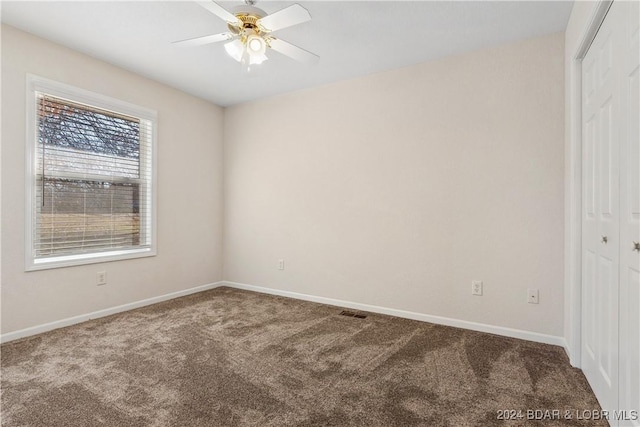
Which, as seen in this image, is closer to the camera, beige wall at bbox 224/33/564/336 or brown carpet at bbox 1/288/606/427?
brown carpet at bbox 1/288/606/427

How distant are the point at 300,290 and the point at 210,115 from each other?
2637 millimetres

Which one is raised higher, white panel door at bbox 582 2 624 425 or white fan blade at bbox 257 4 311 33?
white fan blade at bbox 257 4 311 33

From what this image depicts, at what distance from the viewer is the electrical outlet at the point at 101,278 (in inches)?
126

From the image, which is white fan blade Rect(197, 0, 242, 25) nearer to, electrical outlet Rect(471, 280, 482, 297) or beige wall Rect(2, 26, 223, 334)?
beige wall Rect(2, 26, 223, 334)

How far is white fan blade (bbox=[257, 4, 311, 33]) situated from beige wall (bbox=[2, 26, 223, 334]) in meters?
2.16

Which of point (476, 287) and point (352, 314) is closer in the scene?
point (476, 287)

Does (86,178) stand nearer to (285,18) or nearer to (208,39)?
(208,39)

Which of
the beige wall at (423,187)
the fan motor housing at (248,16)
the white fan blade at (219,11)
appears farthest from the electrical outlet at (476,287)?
the white fan blade at (219,11)

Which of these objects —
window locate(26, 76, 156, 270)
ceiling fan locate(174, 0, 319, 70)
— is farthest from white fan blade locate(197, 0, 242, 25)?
window locate(26, 76, 156, 270)

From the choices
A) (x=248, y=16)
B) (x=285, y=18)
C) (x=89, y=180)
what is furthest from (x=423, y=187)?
(x=89, y=180)

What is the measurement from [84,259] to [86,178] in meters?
0.78

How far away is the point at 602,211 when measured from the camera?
1.75 meters

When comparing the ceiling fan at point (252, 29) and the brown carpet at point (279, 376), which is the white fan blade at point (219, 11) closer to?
the ceiling fan at point (252, 29)

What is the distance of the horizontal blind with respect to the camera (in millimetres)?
2838
